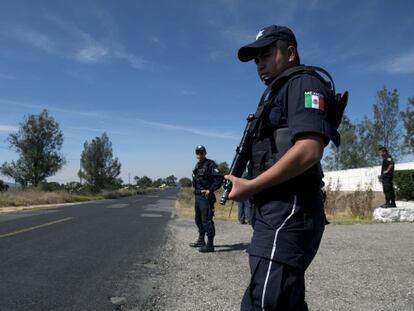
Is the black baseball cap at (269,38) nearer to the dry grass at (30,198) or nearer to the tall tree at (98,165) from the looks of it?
the dry grass at (30,198)

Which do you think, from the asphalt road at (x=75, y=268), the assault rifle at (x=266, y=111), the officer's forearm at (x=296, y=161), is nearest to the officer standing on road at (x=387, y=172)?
the asphalt road at (x=75, y=268)

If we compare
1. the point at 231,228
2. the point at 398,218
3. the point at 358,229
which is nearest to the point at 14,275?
the point at 231,228

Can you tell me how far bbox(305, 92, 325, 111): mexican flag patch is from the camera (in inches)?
80.0

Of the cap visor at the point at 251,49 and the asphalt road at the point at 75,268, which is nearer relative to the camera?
the cap visor at the point at 251,49

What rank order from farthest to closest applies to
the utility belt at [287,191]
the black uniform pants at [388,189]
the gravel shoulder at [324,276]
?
the black uniform pants at [388,189] < the gravel shoulder at [324,276] < the utility belt at [287,191]

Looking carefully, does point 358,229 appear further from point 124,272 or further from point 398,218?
point 124,272

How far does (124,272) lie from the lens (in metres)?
5.99

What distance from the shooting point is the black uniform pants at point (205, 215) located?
8.03 m

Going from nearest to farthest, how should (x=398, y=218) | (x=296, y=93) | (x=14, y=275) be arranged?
1. (x=296, y=93)
2. (x=14, y=275)
3. (x=398, y=218)

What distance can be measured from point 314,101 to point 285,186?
46 centimetres

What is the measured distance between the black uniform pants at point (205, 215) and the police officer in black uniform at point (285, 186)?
5.85 meters

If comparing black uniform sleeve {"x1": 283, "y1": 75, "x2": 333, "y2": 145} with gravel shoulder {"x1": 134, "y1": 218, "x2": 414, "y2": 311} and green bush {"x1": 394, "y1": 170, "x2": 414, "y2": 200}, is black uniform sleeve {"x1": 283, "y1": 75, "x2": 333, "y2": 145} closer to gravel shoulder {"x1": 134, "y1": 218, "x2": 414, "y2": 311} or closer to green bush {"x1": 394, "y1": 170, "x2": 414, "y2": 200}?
gravel shoulder {"x1": 134, "y1": 218, "x2": 414, "y2": 311}

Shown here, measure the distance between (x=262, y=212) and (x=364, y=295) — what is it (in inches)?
129

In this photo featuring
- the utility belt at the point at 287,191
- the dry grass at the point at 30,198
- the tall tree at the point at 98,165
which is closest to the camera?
the utility belt at the point at 287,191
